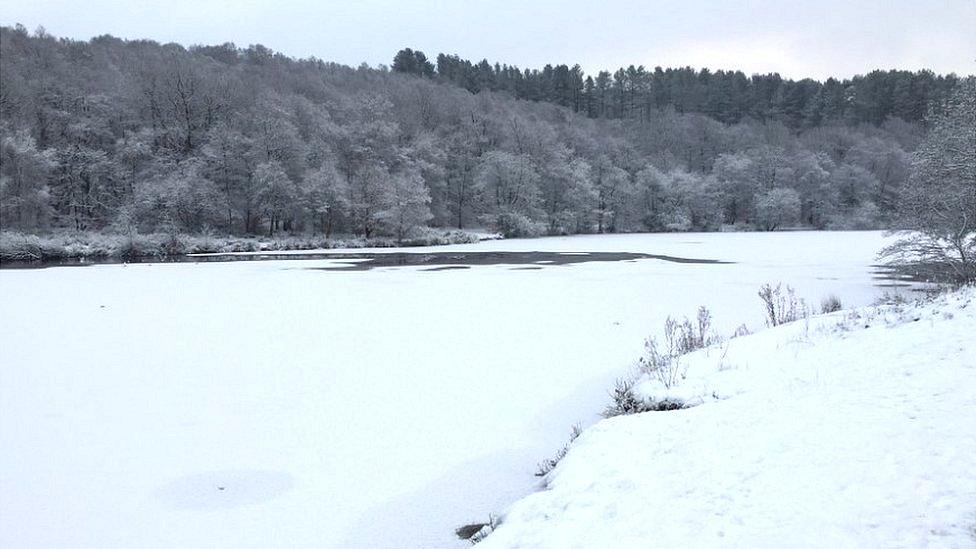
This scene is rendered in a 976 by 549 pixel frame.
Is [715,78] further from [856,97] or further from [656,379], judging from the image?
[656,379]

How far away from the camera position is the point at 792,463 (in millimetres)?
4516

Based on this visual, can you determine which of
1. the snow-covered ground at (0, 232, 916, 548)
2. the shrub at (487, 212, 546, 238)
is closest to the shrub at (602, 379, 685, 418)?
the snow-covered ground at (0, 232, 916, 548)

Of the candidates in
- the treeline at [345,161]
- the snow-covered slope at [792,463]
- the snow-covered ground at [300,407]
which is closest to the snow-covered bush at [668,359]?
the snow-covered slope at [792,463]

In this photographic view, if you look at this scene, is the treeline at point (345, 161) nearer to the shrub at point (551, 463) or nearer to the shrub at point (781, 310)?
the shrub at point (781, 310)

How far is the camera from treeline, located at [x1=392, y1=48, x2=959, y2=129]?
399 ft

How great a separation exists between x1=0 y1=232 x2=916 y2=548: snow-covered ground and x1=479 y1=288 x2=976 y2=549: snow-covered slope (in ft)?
0.51

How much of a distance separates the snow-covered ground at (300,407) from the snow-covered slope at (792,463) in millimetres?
155

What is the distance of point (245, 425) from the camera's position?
749cm

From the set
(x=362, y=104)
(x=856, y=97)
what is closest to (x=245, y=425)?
(x=362, y=104)

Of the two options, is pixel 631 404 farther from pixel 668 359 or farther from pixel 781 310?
pixel 781 310

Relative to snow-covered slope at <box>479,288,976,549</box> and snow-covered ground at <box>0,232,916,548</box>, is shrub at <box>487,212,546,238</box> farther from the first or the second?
snow-covered slope at <box>479,288,976,549</box>

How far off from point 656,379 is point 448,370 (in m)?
3.59

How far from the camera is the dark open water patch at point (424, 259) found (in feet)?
100

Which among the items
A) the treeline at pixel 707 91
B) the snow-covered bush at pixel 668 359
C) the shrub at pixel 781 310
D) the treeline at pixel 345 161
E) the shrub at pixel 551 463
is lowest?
the shrub at pixel 551 463
